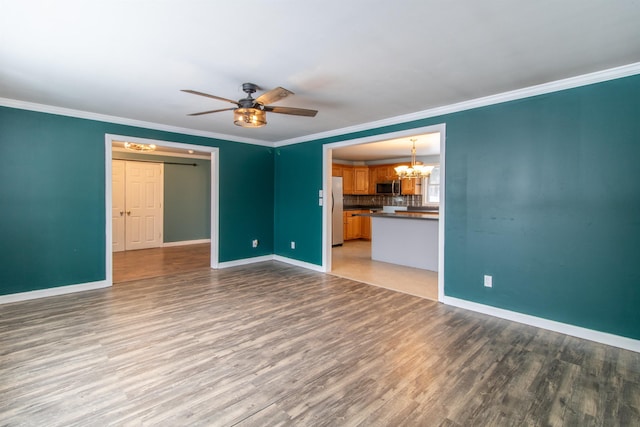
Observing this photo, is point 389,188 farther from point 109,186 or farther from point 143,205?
point 109,186

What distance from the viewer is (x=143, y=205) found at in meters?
7.67

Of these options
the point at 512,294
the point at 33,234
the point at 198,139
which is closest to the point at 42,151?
the point at 33,234

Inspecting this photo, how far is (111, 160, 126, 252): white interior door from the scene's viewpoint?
7203 mm

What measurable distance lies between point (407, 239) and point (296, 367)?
3992mm

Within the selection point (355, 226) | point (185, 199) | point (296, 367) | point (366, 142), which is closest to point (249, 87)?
point (366, 142)

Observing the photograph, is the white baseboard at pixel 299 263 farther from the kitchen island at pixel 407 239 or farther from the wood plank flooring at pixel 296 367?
the wood plank flooring at pixel 296 367

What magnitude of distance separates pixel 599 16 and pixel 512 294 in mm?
2529

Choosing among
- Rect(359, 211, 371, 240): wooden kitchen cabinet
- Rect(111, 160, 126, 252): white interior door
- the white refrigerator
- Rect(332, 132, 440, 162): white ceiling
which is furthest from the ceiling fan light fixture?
Rect(359, 211, 371, 240): wooden kitchen cabinet

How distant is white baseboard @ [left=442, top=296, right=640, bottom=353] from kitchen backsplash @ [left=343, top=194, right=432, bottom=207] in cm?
539

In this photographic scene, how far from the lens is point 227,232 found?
5695 mm

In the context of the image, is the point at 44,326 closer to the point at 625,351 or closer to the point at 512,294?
the point at 512,294

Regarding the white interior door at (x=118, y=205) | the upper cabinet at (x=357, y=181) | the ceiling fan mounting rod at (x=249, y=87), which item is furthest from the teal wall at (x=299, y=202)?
the white interior door at (x=118, y=205)

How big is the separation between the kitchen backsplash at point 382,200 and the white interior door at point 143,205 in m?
5.16

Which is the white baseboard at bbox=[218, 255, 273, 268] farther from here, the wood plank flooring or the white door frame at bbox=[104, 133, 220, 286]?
the wood plank flooring
